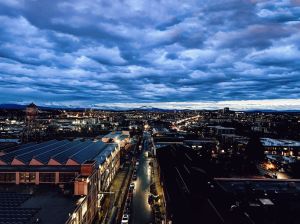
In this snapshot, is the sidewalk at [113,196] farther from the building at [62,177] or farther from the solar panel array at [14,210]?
the solar panel array at [14,210]

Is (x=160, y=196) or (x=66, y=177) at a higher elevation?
Answer: (x=66, y=177)

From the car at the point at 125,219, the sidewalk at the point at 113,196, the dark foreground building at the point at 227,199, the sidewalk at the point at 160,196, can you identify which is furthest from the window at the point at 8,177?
the dark foreground building at the point at 227,199

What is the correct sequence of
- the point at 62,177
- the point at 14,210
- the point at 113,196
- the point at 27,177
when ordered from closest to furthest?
the point at 14,210
the point at 27,177
the point at 62,177
the point at 113,196

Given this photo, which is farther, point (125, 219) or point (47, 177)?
point (47, 177)

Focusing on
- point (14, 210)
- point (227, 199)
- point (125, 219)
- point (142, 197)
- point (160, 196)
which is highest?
point (14, 210)

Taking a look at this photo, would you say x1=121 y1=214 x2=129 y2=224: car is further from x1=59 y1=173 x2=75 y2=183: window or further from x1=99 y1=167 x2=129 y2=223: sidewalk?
x1=59 y1=173 x2=75 y2=183: window

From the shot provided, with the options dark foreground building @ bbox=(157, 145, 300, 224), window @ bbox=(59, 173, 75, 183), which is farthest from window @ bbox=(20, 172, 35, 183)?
dark foreground building @ bbox=(157, 145, 300, 224)

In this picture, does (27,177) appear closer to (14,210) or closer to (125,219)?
(14,210)

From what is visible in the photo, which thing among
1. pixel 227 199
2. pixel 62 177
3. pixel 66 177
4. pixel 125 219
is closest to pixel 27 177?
pixel 62 177

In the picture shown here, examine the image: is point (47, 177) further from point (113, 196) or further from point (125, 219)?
point (125, 219)

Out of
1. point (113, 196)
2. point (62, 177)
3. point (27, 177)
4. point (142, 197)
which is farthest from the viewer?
point (113, 196)
